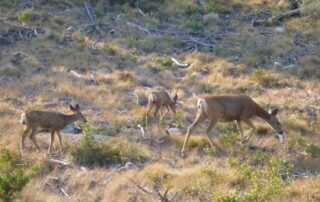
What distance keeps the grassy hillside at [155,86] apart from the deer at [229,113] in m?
0.36

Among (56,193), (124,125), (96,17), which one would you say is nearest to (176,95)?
(124,125)

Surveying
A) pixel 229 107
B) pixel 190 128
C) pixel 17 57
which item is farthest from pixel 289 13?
pixel 190 128

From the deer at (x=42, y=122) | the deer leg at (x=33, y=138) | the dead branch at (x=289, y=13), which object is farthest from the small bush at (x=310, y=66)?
the deer leg at (x=33, y=138)

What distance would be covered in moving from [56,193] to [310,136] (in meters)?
7.41

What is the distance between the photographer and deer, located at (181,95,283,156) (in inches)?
585

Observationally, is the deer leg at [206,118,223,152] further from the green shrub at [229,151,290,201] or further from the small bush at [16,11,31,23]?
the small bush at [16,11,31,23]

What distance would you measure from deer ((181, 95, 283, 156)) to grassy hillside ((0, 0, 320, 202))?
0.36 metres

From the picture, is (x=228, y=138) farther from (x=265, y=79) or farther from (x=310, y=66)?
(x=310, y=66)

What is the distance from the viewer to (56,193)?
11773mm

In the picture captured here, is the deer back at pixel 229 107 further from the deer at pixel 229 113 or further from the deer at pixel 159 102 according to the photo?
the deer at pixel 159 102

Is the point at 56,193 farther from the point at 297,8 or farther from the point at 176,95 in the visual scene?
the point at 297,8

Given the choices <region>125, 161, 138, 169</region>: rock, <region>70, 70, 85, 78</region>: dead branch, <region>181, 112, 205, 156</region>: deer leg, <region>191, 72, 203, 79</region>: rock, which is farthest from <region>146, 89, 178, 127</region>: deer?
<region>70, 70, 85, 78</region>: dead branch

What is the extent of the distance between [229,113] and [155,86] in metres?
5.87

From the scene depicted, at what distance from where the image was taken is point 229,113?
15.3m
